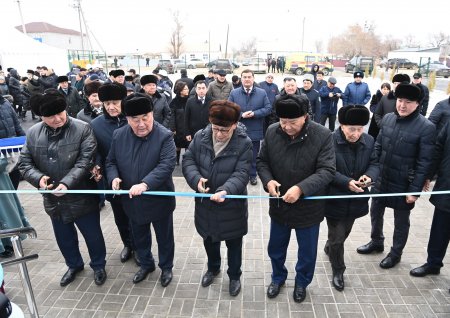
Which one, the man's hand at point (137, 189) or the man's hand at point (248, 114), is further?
the man's hand at point (248, 114)

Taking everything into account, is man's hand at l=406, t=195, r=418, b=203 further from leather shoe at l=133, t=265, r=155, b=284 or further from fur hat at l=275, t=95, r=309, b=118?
leather shoe at l=133, t=265, r=155, b=284

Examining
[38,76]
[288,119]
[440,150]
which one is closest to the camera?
[288,119]

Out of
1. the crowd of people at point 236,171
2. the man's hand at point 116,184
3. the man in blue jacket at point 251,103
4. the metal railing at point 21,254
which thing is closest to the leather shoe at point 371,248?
the crowd of people at point 236,171

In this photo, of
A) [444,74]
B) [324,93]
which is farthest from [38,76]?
[444,74]

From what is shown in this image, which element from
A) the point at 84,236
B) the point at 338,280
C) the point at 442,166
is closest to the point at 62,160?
the point at 84,236

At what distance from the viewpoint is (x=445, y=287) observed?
3.45 metres

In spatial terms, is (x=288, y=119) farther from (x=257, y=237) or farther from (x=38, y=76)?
(x=38, y=76)

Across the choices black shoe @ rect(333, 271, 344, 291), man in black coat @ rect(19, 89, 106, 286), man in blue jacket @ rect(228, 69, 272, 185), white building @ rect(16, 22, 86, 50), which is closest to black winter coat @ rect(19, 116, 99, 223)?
man in black coat @ rect(19, 89, 106, 286)

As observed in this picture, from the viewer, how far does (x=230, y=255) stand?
3.33 m

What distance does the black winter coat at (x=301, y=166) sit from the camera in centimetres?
288

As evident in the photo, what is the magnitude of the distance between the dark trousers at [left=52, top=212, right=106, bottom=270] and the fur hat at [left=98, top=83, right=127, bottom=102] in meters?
1.21

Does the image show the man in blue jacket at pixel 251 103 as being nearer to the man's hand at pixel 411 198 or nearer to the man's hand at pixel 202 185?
the man's hand at pixel 411 198

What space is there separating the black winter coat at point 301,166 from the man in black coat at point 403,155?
0.90 m

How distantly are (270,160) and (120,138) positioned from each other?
1.43 meters
